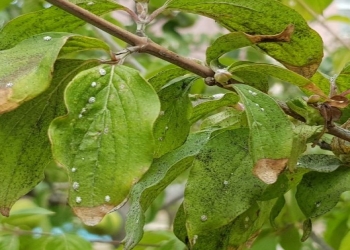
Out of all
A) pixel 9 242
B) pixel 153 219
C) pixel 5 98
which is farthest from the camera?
pixel 153 219

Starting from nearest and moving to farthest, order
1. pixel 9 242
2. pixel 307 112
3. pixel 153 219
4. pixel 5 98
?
pixel 5 98 < pixel 307 112 < pixel 9 242 < pixel 153 219

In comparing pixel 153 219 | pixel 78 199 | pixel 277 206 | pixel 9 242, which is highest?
pixel 78 199

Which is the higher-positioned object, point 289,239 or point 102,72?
point 102,72

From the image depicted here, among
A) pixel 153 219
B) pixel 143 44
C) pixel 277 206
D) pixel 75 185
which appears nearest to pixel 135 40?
pixel 143 44

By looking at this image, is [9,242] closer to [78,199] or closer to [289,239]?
[289,239]

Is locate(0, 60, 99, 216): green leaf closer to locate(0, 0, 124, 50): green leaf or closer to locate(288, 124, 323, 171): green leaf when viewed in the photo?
locate(0, 0, 124, 50): green leaf

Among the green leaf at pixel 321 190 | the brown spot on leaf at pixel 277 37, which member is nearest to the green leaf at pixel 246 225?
the green leaf at pixel 321 190

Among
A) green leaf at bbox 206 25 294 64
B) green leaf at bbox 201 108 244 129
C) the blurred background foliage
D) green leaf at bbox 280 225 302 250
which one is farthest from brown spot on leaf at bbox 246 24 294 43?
green leaf at bbox 280 225 302 250
